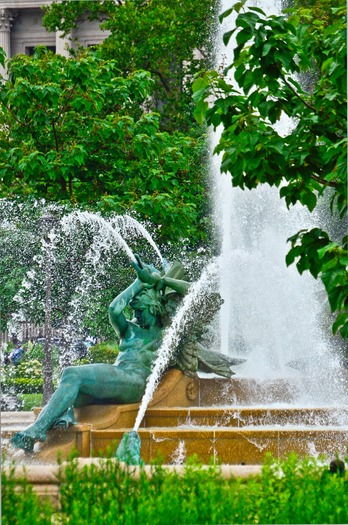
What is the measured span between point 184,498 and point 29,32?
836 inches

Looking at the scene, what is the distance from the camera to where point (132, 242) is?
77.1 ft

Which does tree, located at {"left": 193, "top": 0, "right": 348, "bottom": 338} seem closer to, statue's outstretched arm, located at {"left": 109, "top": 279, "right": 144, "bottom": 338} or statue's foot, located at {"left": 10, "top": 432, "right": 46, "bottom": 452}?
statue's foot, located at {"left": 10, "top": 432, "right": 46, "bottom": 452}

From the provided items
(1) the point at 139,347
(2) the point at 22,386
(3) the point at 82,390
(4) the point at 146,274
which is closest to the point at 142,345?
(1) the point at 139,347

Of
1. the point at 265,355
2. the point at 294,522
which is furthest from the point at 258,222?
the point at 294,522

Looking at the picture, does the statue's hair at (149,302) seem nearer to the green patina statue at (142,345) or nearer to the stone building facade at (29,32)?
the green patina statue at (142,345)

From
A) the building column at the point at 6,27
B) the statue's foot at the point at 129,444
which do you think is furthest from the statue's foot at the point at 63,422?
the building column at the point at 6,27

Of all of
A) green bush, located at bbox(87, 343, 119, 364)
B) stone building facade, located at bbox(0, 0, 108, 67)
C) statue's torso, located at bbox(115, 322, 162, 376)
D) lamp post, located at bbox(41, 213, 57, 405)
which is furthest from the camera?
green bush, located at bbox(87, 343, 119, 364)

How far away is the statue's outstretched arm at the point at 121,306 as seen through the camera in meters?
13.3

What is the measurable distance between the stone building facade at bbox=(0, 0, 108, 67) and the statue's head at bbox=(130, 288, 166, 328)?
33.7 ft

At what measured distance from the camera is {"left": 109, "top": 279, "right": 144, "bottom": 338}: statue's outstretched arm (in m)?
13.3

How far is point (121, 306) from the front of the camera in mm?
13367

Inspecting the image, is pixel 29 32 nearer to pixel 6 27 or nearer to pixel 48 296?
pixel 6 27

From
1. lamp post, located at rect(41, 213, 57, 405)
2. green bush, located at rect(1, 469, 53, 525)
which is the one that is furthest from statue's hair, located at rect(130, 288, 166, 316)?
lamp post, located at rect(41, 213, 57, 405)

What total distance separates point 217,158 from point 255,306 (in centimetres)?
757
